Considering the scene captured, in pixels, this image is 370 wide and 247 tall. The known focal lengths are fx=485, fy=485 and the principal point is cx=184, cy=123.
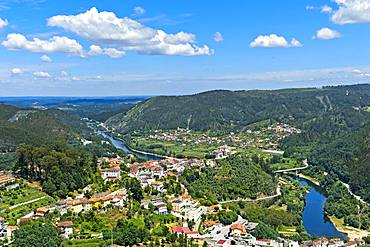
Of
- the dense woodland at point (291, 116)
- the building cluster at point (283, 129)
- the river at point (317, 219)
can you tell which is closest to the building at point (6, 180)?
the river at point (317, 219)

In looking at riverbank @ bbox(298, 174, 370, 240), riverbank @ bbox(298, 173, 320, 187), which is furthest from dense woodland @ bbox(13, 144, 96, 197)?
riverbank @ bbox(298, 173, 320, 187)

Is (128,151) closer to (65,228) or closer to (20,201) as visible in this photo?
(20,201)

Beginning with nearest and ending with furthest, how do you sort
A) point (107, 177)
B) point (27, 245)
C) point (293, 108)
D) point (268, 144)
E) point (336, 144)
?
point (27, 245)
point (107, 177)
point (336, 144)
point (268, 144)
point (293, 108)

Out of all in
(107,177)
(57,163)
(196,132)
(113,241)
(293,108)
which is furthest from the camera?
(293,108)

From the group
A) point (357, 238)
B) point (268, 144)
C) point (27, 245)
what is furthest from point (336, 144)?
point (27, 245)

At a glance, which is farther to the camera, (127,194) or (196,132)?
(196,132)

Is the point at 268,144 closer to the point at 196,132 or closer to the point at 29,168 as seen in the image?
the point at 196,132

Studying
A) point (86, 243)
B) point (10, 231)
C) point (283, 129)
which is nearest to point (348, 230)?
point (86, 243)
